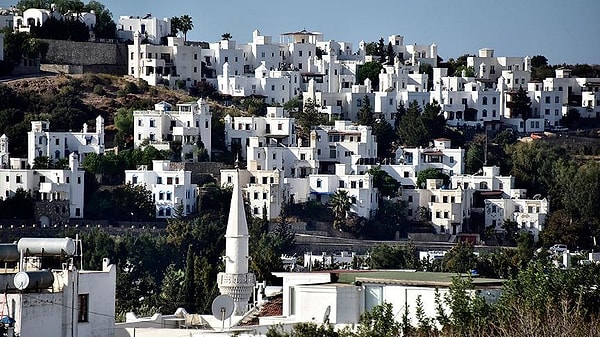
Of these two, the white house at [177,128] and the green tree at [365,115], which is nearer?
the white house at [177,128]

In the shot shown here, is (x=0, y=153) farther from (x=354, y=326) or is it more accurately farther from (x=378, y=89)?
(x=354, y=326)

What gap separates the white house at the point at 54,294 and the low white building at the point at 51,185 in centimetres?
5021

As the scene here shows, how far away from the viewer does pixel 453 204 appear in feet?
268

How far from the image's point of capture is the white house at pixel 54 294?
24984 millimetres

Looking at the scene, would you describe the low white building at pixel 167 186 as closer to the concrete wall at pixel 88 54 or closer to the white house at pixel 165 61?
the white house at pixel 165 61

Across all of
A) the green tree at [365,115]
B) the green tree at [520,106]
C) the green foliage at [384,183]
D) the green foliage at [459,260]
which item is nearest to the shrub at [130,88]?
the green tree at [365,115]

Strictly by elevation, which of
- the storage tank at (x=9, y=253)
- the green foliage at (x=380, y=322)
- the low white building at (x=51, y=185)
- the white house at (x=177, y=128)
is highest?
the white house at (x=177, y=128)

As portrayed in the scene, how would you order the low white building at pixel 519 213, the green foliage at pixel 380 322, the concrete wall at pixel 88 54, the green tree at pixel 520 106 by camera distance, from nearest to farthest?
the green foliage at pixel 380 322 < the low white building at pixel 519 213 < the concrete wall at pixel 88 54 < the green tree at pixel 520 106

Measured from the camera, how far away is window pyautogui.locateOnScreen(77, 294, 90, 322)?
26.2m

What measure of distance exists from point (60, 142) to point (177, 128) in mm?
4388

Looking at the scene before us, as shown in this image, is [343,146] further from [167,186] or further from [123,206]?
[123,206]

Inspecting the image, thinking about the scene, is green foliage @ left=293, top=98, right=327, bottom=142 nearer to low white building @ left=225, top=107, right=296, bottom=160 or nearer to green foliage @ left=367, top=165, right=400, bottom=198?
low white building @ left=225, top=107, right=296, bottom=160

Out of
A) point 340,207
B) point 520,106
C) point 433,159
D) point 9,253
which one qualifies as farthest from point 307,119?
point 9,253

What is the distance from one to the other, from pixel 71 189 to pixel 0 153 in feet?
13.7
